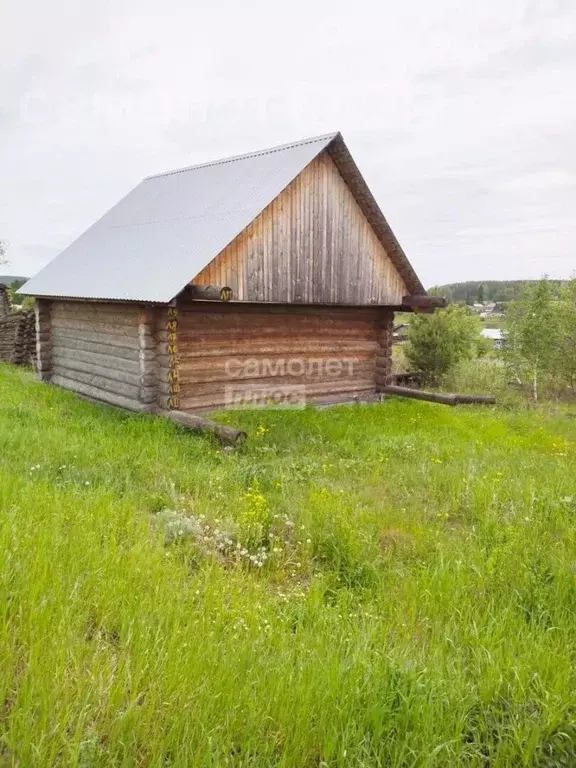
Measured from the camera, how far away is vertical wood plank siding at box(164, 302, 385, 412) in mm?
11367

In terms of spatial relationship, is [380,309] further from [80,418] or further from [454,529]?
[454,529]

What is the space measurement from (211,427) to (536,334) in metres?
18.4

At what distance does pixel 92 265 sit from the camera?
1413cm

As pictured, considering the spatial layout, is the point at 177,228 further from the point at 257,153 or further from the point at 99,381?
the point at 99,381

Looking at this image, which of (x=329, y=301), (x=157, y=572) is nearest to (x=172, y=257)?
(x=329, y=301)

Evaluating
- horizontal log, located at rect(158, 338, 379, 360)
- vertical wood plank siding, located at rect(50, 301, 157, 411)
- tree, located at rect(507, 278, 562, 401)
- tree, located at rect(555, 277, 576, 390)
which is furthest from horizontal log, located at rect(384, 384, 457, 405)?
tree, located at rect(555, 277, 576, 390)

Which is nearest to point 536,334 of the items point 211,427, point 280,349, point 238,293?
point 280,349

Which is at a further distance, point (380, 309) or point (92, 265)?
point (380, 309)

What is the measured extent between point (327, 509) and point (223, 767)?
3.44 metres

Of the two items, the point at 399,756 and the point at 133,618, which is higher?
the point at 133,618

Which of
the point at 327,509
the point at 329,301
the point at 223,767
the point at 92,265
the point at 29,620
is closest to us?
the point at 223,767

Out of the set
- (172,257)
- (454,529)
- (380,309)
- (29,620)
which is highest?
(172,257)

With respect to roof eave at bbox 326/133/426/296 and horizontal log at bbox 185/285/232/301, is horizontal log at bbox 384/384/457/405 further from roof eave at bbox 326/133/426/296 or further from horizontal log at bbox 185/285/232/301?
horizontal log at bbox 185/285/232/301

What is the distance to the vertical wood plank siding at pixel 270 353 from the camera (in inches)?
448
